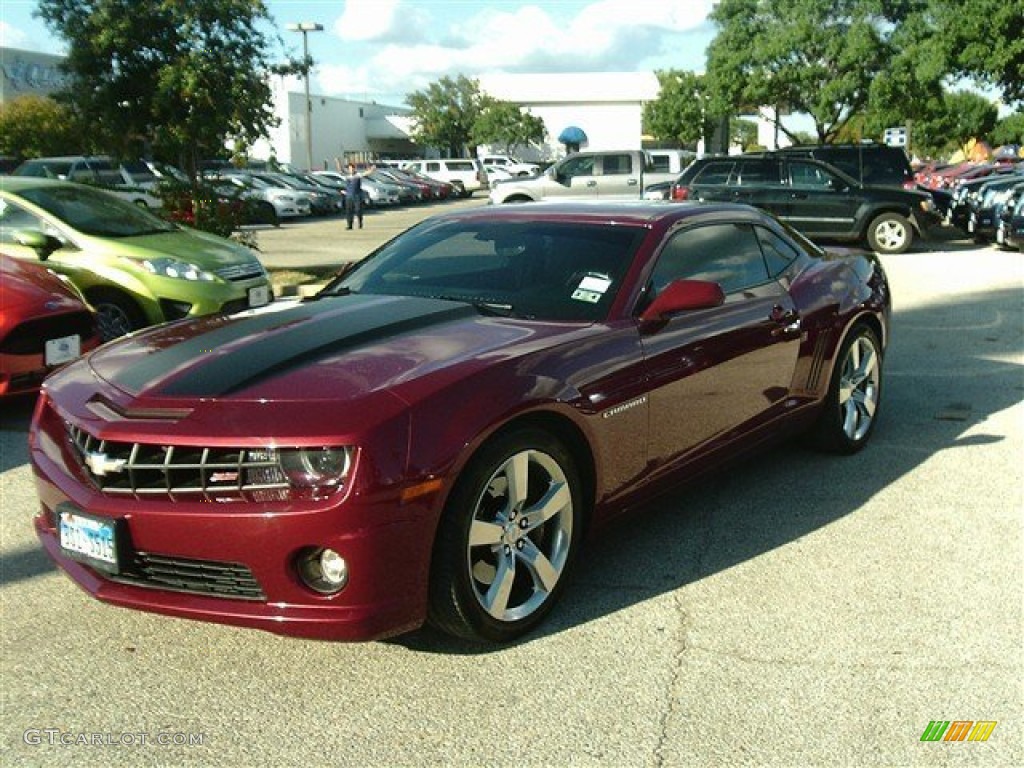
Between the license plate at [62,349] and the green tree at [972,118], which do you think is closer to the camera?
the license plate at [62,349]

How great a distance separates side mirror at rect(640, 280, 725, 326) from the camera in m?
4.29

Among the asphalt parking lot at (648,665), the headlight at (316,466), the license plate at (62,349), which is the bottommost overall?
the asphalt parking lot at (648,665)

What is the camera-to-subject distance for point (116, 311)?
8766mm

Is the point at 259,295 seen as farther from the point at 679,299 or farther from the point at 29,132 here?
the point at 29,132

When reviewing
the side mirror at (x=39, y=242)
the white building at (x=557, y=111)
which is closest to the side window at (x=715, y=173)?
the side mirror at (x=39, y=242)

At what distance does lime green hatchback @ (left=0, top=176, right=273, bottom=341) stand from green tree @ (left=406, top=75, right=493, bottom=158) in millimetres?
63269

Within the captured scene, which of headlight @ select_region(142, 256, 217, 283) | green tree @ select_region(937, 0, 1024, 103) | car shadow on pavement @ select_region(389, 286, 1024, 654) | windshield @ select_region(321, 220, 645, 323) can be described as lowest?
car shadow on pavement @ select_region(389, 286, 1024, 654)

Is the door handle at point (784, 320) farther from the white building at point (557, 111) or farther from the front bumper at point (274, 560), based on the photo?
the white building at point (557, 111)

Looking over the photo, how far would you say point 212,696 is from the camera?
3330 mm

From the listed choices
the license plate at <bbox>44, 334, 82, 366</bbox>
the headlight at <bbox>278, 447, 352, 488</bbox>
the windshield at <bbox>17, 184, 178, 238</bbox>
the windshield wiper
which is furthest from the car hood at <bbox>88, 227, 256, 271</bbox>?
the headlight at <bbox>278, 447, 352, 488</bbox>

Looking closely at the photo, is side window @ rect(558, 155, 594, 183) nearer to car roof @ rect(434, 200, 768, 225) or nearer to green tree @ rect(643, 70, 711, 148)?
car roof @ rect(434, 200, 768, 225)

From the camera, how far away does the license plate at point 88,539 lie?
3312 mm

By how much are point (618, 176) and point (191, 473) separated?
21.7 m

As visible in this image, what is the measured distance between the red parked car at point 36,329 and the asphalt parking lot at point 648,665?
1.68 metres
